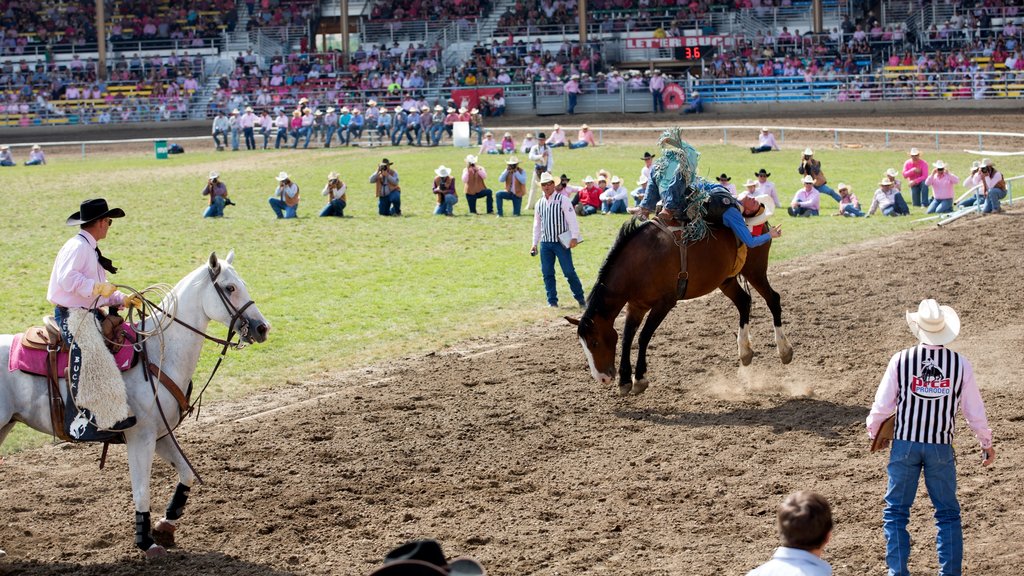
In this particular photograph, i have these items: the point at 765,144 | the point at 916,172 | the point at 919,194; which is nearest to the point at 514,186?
the point at 916,172

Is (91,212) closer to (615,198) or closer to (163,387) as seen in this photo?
(163,387)

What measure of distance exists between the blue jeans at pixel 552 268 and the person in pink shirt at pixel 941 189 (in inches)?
426

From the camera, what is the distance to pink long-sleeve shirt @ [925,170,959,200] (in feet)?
76.4

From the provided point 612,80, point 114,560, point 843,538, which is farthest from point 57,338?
point 612,80

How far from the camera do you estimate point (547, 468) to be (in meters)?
9.41

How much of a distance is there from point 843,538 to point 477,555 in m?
2.46

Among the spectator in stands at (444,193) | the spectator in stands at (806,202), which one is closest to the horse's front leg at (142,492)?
the spectator in stands at (444,193)

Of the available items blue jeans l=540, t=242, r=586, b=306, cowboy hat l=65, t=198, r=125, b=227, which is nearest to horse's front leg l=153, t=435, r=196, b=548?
cowboy hat l=65, t=198, r=125, b=227

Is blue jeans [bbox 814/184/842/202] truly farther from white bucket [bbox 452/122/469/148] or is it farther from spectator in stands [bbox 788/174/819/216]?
white bucket [bbox 452/122/469/148]

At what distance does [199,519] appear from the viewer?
8.44 m

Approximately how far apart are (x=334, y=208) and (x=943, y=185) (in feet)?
43.6

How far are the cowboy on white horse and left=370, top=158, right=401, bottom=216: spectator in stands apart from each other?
1798 centimetres

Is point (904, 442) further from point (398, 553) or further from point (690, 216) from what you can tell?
point (690, 216)

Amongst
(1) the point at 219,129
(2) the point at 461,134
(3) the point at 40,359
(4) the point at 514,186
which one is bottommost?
(3) the point at 40,359
